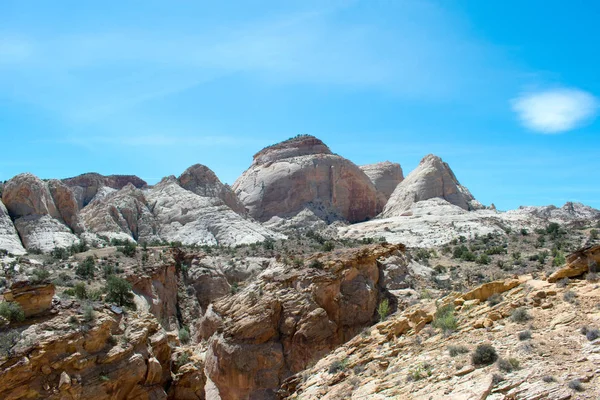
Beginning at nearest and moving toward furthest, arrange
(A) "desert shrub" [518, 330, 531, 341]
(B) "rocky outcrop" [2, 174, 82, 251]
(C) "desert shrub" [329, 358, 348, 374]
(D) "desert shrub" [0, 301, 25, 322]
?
(A) "desert shrub" [518, 330, 531, 341] → (C) "desert shrub" [329, 358, 348, 374] → (D) "desert shrub" [0, 301, 25, 322] → (B) "rocky outcrop" [2, 174, 82, 251]

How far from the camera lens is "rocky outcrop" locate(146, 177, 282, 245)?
208ft

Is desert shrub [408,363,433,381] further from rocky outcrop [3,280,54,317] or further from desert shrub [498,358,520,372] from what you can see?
rocky outcrop [3,280,54,317]

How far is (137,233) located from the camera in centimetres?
6531

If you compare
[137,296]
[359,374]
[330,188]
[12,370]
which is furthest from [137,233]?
[359,374]

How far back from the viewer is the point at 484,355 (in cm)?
1138

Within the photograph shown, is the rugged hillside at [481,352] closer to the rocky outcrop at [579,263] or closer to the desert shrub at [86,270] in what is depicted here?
the rocky outcrop at [579,263]

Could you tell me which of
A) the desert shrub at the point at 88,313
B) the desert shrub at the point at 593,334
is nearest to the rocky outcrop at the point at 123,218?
the desert shrub at the point at 88,313

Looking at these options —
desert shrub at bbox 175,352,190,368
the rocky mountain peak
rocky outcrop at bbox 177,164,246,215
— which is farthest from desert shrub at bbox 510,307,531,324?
the rocky mountain peak

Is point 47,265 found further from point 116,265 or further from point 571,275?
point 571,275

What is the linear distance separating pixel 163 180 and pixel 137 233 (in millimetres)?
15775

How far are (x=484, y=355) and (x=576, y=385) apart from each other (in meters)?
2.49

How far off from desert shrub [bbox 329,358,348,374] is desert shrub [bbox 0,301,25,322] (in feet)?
39.3

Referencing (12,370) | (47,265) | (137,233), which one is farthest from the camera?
(137,233)

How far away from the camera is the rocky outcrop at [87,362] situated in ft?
60.3
